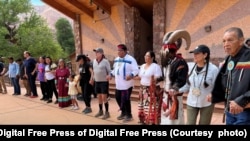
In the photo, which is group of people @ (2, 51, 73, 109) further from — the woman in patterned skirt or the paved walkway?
the paved walkway

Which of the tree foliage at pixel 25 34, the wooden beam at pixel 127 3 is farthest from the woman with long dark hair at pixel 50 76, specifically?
the tree foliage at pixel 25 34

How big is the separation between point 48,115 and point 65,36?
3353cm

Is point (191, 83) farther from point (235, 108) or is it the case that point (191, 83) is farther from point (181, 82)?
point (235, 108)

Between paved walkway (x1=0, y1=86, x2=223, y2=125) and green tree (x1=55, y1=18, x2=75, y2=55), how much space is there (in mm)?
29751

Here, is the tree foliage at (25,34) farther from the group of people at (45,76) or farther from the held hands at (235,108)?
the held hands at (235,108)

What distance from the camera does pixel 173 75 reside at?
3.61 metres

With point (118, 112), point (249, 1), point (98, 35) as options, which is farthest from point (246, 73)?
point (98, 35)

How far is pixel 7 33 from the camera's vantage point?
27094mm

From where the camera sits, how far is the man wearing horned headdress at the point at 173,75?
3.55m

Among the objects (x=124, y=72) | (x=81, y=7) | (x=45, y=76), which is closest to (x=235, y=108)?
(x=124, y=72)

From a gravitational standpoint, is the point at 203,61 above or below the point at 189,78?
Answer: above

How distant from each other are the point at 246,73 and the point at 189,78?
1.16 m

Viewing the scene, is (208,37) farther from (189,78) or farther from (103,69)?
(189,78)

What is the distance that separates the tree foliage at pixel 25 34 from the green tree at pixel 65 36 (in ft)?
16.7
